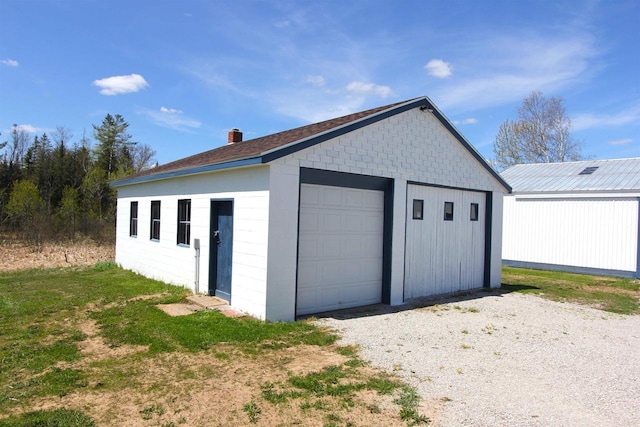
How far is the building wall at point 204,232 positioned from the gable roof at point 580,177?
14.5 metres

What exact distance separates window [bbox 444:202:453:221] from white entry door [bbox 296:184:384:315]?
2.30 meters

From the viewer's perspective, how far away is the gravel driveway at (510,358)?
13.7 ft

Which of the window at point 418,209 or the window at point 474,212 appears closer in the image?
the window at point 418,209

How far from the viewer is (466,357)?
5789mm

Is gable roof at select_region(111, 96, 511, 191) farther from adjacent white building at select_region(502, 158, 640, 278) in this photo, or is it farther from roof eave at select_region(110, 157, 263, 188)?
adjacent white building at select_region(502, 158, 640, 278)

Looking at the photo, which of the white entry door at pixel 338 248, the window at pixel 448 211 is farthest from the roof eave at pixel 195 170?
the window at pixel 448 211

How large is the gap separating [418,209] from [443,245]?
132cm

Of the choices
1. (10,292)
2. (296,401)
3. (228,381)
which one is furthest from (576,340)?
(10,292)

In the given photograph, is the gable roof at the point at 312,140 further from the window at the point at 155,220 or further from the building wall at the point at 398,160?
the window at the point at 155,220

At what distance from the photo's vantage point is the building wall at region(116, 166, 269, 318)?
24.0ft

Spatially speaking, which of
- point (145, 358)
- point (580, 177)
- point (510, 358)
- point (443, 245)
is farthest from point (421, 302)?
point (580, 177)

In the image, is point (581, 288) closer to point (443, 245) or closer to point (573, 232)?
point (573, 232)

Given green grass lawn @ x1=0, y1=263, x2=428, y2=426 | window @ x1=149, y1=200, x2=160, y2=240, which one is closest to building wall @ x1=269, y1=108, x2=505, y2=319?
green grass lawn @ x1=0, y1=263, x2=428, y2=426

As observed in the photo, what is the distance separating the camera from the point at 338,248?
27.9 ft
